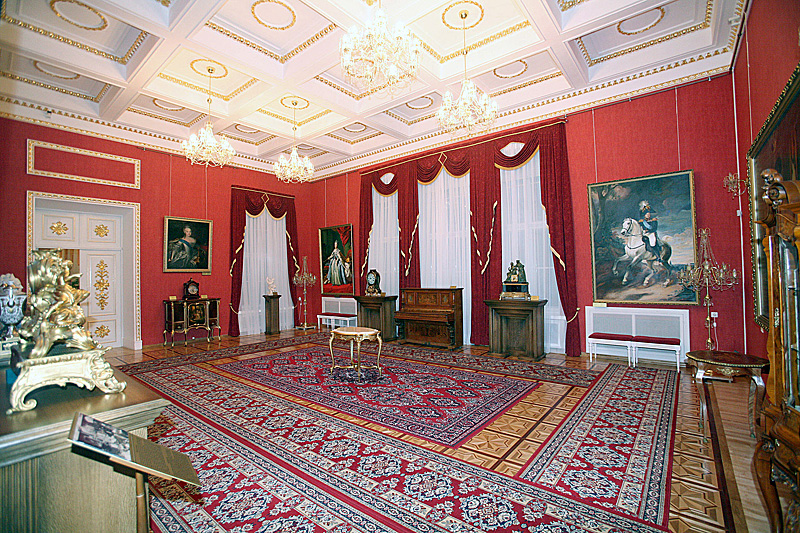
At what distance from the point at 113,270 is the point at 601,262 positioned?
10.6m

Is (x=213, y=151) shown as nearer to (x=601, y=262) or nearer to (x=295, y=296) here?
(x=295, y=296)

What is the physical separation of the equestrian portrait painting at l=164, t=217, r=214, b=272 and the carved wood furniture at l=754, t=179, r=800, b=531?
10495mm

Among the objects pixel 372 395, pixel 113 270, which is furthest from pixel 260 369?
pixel 113 270

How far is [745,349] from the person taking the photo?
5.73 meters

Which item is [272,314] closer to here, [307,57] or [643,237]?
[307,57]

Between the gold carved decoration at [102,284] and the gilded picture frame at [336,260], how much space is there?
17.7 feet

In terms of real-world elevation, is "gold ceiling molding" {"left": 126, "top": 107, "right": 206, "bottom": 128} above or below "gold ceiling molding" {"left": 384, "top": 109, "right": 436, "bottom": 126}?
above

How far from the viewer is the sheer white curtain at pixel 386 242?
10.2 meters

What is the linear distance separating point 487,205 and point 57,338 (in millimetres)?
7666

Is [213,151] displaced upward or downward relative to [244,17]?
downward

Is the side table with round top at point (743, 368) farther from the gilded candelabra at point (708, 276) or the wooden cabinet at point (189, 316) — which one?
the wooden cabinet at point (189, 316)

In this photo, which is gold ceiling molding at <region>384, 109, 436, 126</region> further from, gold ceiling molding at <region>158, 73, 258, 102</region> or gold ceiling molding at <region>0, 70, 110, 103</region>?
gold ceiling molding at <region>0, 70, 110, 103</region>

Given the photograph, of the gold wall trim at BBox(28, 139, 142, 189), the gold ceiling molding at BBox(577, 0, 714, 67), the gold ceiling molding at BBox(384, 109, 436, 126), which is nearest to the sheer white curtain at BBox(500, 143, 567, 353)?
the gold ceiling molding at BBox(577, 0, 714, 67)

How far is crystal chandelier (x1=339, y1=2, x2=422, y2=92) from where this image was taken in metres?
4.21
